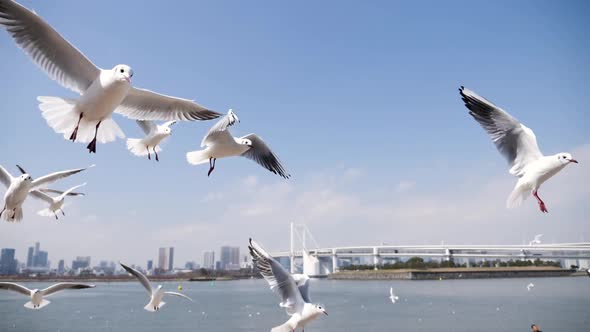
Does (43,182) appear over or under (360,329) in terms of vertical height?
over

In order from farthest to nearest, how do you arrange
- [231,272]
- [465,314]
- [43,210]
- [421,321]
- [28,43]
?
[231,272] → [465,314] → [421,321] → [43,210] → [28,43]

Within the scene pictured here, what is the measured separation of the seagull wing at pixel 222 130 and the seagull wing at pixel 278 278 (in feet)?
2.89

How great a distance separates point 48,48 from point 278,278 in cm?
251

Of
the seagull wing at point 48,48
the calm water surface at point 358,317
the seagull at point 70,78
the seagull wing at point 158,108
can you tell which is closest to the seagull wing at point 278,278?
the seagull wing at point 158,108

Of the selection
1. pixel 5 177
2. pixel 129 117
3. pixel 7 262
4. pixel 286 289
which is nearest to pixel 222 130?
pixel 129 117

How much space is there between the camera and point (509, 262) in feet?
171

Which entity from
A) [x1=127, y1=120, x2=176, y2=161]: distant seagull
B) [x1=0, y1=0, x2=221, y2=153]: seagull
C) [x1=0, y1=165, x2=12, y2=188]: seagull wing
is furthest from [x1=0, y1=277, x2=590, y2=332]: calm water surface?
[x1=0, y1=0, x2=221, y2=153]: seagull

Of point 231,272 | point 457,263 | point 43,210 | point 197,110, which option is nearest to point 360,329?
point 43,210

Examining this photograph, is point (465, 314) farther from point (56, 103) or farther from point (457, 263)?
point (457, 263)

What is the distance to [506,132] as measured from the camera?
335 cm

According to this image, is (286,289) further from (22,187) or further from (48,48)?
(48,48)

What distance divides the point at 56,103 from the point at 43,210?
2.17 metres

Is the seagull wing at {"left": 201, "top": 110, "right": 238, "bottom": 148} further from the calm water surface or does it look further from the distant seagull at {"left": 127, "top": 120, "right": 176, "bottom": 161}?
the calm water surface

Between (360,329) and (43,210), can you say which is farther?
(360,329)
